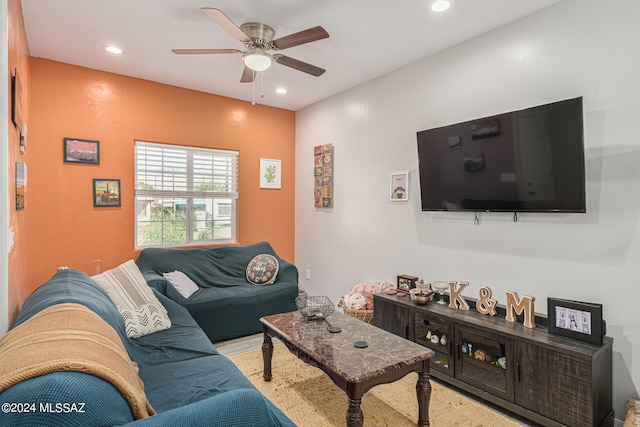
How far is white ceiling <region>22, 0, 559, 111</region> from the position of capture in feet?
8.07

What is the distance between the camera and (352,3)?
243cm

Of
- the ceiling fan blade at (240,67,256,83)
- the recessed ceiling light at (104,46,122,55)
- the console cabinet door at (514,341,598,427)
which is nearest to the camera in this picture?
the console cabinet door at (514,341,598,427)

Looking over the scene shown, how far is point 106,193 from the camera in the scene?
146 inches

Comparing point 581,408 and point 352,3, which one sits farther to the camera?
point 352,3

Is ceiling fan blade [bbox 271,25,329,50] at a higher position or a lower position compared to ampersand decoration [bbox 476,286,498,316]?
higher

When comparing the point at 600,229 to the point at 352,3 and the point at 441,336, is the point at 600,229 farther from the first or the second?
the point at 352,3

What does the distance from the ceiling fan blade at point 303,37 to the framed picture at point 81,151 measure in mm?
2352

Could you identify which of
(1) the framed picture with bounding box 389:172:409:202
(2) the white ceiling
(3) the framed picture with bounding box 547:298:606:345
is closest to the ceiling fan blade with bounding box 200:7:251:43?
(2) the white ceiling

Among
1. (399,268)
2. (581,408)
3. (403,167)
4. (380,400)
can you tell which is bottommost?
(380,400)

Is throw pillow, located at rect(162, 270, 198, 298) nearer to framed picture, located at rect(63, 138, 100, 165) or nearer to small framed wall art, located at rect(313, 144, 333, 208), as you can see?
framed picture, located at rect(63, 138, 100, 165)

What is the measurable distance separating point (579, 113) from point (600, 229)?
758mm

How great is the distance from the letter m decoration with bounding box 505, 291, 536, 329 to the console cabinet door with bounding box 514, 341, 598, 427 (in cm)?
24

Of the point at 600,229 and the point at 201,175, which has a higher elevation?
the point at 201,175

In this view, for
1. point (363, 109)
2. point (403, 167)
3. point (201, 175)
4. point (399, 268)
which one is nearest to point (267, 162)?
point (201, 175)
